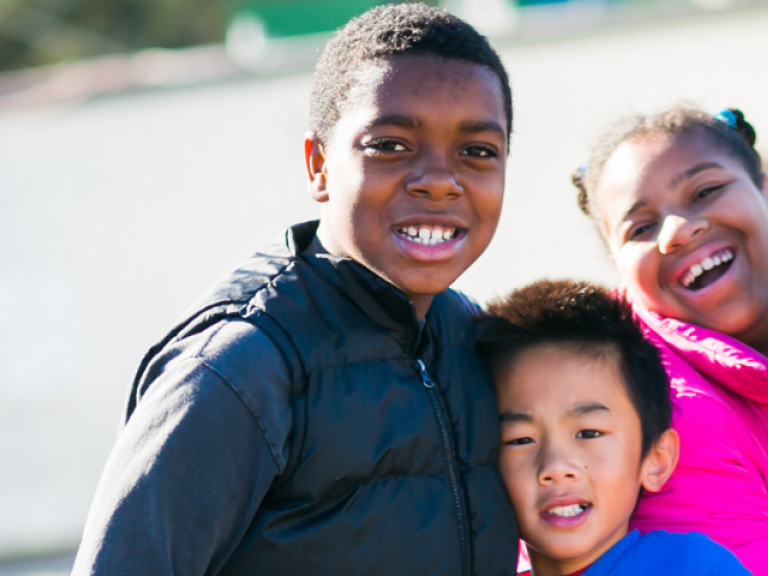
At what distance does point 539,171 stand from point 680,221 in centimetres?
426

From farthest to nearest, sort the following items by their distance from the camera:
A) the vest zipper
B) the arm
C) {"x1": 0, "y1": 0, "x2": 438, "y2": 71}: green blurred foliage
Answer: {"x1": 0, "y1": 0, "x2": 438, "y2": 71}: green blurred foliage < the vest zipper < the arm

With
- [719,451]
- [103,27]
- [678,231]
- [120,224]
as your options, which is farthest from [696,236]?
[103,27]

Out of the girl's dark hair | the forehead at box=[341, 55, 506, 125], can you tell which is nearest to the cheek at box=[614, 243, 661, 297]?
the girl's dark hair

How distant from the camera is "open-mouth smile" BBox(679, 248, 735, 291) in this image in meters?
2.11

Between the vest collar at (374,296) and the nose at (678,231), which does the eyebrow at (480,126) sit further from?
the nose at (678,231)

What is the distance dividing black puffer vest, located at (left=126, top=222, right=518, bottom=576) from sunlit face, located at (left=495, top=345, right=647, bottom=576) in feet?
0.22

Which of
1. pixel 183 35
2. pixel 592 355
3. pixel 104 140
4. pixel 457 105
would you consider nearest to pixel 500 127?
pixel 457 105

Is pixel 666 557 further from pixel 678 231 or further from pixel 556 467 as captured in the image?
pixel 678 231

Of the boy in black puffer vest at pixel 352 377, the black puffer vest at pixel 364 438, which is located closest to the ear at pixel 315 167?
the boy in black puffer vest at pixel 352 377

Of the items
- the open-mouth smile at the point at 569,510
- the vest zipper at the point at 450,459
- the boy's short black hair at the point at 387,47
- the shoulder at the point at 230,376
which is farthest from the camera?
the open-mouth smile at the point at 569,510

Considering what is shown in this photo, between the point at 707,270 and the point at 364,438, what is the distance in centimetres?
104

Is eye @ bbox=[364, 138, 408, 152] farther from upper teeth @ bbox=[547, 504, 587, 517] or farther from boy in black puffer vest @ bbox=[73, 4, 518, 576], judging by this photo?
upper teeth @ bbox=[547, 504, 587, 517]

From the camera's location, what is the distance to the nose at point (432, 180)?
163cm

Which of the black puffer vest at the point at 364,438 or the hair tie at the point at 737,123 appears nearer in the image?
the black puffer vest at the point at 364,438
